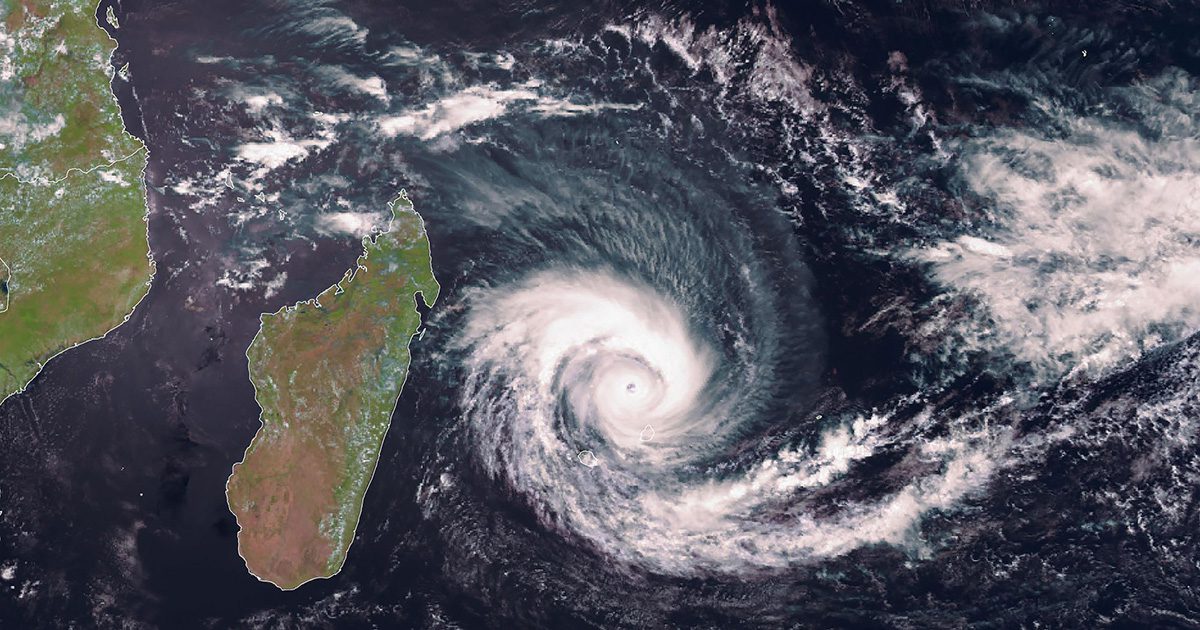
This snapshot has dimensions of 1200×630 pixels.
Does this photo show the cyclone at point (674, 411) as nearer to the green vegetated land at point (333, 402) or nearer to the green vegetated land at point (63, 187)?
the green vegetated land at point (333, 402)

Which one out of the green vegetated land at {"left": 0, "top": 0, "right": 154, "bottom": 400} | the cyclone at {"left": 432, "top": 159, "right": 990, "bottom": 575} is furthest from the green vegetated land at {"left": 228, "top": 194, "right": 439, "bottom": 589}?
the green vegetated land at {"left": 0, "top": 0, "right": 154, "bottom": 400}

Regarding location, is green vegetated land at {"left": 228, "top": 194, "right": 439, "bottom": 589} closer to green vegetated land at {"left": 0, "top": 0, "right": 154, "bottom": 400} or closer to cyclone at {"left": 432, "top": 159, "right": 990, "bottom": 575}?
cyclone at {"left": 432, "top": 159, "right": 990, "bottom": 575}

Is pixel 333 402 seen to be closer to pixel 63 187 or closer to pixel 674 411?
pixel 674 411

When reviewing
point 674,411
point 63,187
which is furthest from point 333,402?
point 63,187


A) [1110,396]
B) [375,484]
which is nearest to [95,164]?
[375,484]

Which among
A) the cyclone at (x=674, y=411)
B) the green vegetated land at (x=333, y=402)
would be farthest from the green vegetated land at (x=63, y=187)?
the cyclone at (x=674, y=411)
